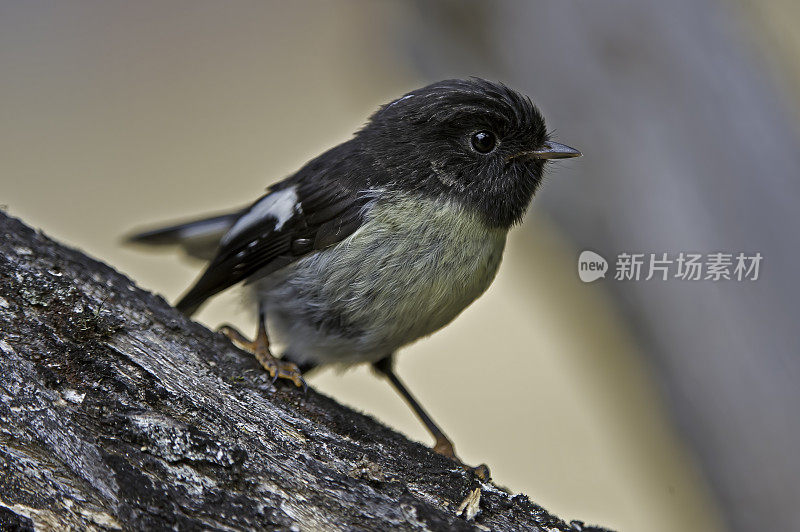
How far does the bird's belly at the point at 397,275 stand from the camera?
10.5 feet

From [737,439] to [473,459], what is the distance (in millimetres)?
3277

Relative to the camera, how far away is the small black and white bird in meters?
3.22

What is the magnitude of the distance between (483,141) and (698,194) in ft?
5.32

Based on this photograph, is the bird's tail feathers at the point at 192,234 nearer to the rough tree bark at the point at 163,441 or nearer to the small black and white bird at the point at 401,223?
the small black and white bird at the point at 401,223

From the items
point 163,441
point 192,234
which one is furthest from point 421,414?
point 163,441

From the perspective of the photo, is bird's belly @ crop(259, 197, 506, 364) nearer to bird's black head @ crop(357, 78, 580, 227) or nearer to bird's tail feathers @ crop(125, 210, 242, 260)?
bird's black head @ crop(357, 78, 580, 227)

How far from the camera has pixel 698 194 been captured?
439 centimetres

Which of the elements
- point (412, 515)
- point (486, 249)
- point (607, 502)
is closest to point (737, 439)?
point (486, 249)

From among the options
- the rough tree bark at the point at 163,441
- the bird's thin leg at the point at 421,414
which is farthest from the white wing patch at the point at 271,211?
the bird's thin leg at the point at 421,414

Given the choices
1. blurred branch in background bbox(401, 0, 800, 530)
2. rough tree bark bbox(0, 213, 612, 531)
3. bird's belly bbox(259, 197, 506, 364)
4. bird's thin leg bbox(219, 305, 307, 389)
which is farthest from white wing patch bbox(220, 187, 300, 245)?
blurred branch in background bbox(401, 0, 800, 530)

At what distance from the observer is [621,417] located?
587 centimetres

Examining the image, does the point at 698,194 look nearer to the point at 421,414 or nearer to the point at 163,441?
the point at 421,414

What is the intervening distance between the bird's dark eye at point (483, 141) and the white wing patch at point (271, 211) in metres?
0.79

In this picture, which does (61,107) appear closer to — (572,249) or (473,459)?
(473,459)
